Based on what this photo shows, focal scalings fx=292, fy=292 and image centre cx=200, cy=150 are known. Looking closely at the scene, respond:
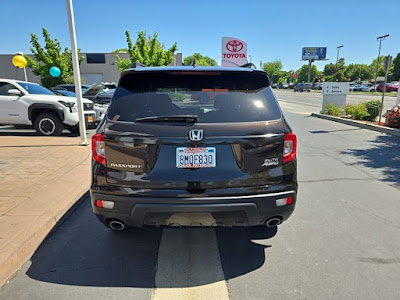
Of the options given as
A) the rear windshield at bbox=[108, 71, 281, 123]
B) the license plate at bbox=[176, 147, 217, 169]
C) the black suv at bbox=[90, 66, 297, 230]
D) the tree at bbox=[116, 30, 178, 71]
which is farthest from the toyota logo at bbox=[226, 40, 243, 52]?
the tree at bbox=[116, 30, 178, 71]

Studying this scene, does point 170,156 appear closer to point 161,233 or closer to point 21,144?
point 161,233

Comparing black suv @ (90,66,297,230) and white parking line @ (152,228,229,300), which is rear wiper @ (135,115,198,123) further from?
white parking line @ (152,228,229,300)

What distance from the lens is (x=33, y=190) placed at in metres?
4.46

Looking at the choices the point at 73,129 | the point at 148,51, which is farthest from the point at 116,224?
the point at 148,51

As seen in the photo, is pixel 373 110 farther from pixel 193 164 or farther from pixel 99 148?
pixel 99 148

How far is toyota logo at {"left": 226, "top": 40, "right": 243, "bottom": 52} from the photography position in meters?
12.2

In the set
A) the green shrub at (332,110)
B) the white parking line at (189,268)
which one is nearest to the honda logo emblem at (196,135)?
the white parking line at (189,268)

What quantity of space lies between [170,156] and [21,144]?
7.11 metres

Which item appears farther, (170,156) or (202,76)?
(202,76)

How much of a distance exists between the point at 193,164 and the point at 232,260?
3.68 ft

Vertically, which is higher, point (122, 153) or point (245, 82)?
point (245, 82)

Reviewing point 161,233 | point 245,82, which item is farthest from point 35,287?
point 245,82

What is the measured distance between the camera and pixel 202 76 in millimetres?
2891

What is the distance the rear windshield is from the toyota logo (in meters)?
9.91
